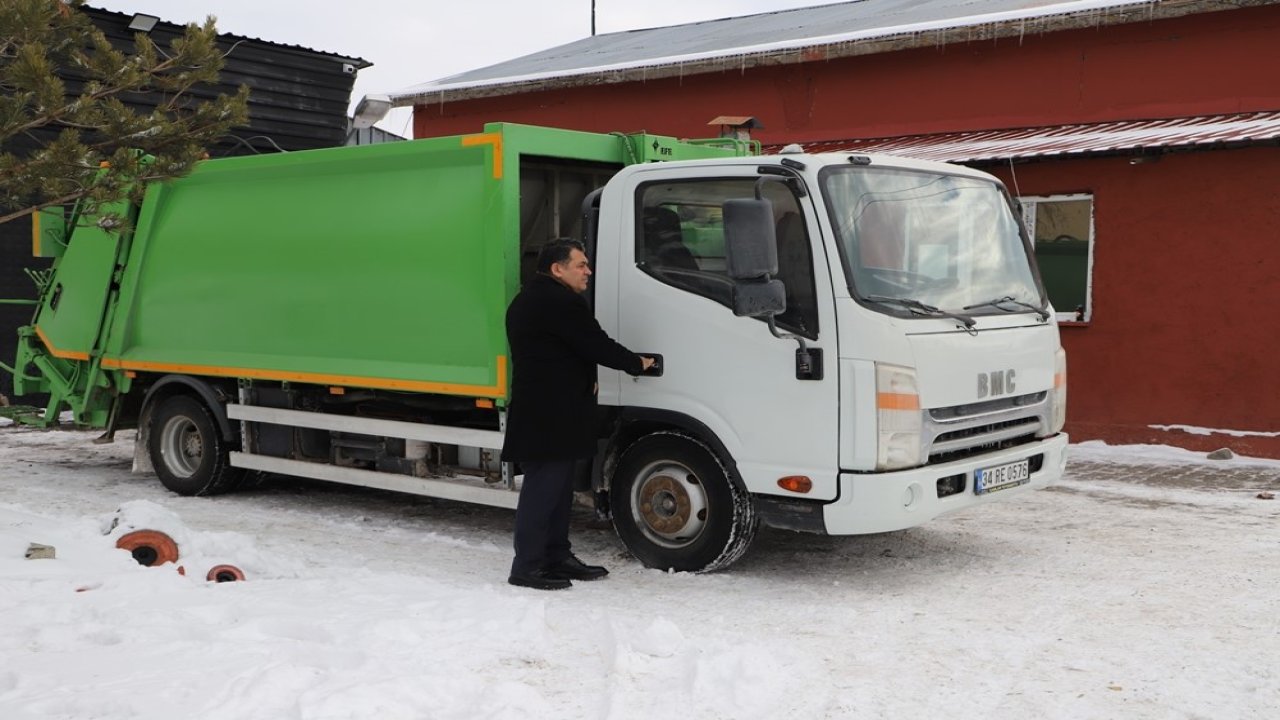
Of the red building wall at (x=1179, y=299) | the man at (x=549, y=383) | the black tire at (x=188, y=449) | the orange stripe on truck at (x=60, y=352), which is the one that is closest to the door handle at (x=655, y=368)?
the man at (x=549, y=383)

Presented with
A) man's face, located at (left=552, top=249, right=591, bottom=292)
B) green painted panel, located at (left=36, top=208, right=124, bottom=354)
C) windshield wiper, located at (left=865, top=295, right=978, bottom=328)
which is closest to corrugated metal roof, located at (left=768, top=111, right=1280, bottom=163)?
windshield wiper, located at (left=865, top=295, right=978, bottom=328)

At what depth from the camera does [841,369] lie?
6078mm

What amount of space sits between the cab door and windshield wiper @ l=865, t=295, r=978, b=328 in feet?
0.88

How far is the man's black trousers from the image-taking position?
6.46 metres

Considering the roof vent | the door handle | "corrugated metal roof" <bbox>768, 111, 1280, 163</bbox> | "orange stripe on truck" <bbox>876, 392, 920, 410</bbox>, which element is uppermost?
"corrugated metal roof" <bbox>768, 111, 1280, 163</bbox>

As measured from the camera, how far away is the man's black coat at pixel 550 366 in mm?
6336

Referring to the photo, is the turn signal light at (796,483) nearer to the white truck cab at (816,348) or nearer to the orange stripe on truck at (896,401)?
the white truck cab at (816,348)

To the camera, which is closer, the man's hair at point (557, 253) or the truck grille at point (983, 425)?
the truck grille at point (983, 425)

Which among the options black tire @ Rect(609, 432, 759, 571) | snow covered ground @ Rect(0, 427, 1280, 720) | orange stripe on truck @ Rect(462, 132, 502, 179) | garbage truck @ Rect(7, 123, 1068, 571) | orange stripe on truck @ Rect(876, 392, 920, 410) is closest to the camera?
snow covered ground @ Rect(0, 427, 1280, 720)

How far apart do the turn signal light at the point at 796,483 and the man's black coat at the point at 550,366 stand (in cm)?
92

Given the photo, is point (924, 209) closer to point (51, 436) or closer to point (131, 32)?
point (51, 436)

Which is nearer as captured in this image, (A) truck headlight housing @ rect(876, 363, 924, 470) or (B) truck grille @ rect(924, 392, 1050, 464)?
(A) truck headlight housing @ rect(876, 363, 924, 470)

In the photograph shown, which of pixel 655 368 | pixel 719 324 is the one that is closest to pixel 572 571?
pixel 655 368

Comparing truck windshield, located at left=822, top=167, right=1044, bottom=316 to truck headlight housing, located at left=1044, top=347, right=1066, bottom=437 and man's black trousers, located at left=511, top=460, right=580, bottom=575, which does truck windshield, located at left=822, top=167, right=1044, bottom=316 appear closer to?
truck headlight housing, located at left=1044, top=347, right=1066, bottom=437
